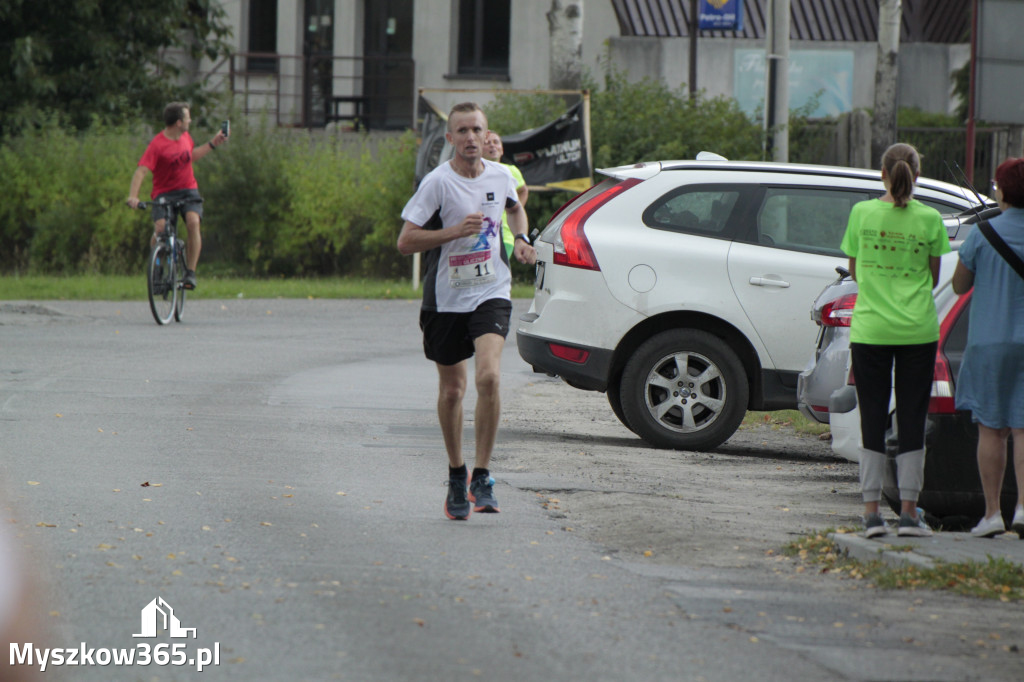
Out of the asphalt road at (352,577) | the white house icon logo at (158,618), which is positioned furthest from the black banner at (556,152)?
the white house icon logo at (158,618)

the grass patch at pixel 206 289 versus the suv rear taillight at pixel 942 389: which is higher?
the suv rear taillight at pixel 942 389

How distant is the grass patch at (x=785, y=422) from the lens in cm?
1063

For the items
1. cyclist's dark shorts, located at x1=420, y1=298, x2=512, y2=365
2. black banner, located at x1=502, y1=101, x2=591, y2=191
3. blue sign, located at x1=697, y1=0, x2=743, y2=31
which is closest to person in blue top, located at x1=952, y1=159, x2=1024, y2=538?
cyclist's dark shorts, located at x1=420, y1=298, x2=512, y2=365

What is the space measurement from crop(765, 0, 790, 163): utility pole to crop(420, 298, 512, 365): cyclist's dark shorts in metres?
9.87

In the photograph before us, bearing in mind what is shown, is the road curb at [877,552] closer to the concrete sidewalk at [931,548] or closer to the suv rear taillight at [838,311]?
the concrete sidewalk at [931,548]

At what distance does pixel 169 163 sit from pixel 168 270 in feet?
3.76

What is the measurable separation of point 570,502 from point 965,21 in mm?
29458

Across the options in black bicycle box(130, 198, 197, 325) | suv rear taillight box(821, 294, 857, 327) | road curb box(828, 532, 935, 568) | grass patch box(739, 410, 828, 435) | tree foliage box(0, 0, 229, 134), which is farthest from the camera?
tree foliage box(0, 0, 229, 134)

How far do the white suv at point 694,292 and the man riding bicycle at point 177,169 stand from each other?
675 cm

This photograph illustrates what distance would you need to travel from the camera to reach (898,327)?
656cm

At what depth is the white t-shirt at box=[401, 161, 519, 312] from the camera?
22.5ft

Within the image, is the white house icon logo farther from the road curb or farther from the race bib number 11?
the road curb

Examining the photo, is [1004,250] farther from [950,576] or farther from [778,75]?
[778,75]

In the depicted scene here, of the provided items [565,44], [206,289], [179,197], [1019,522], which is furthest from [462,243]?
[565,44]
